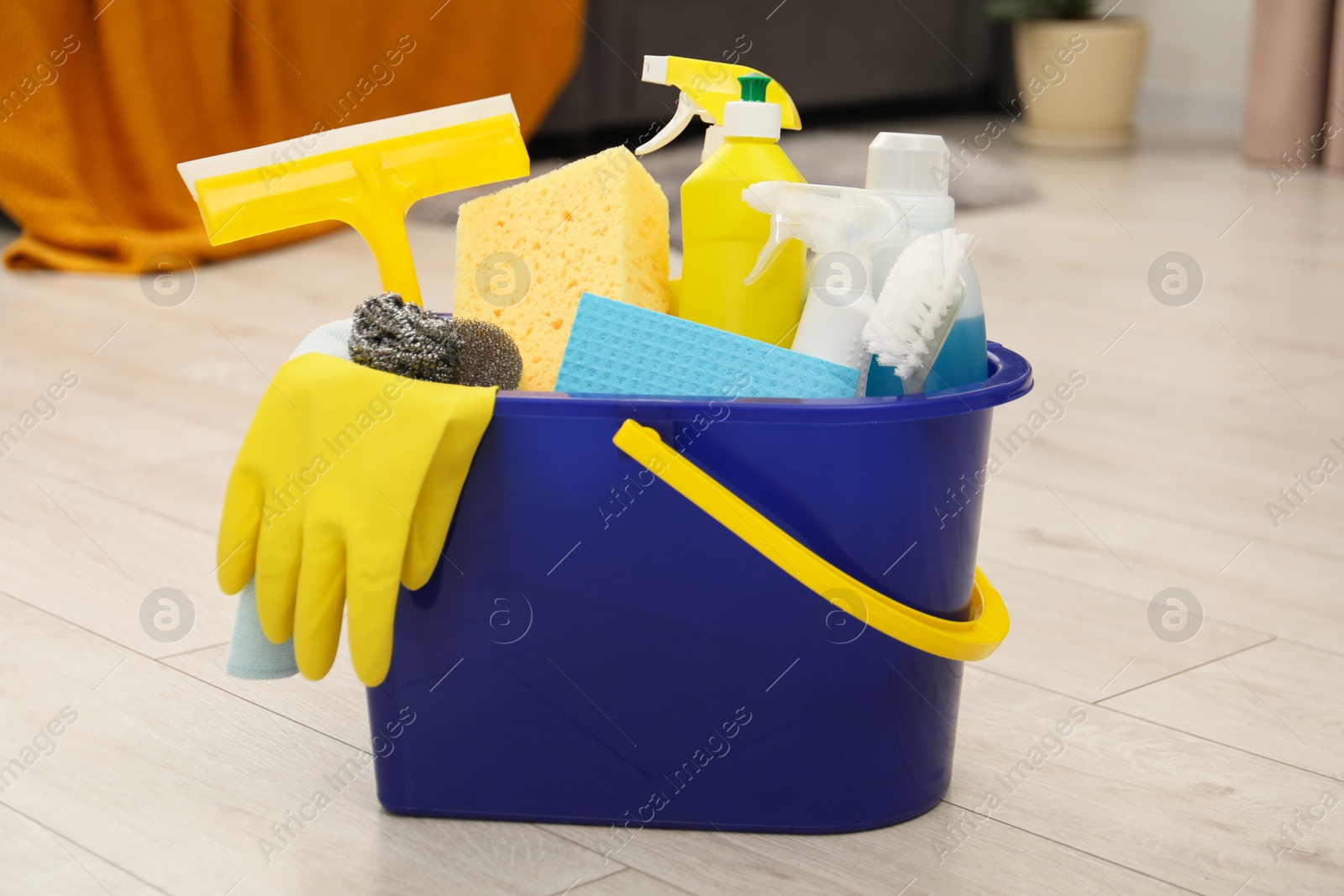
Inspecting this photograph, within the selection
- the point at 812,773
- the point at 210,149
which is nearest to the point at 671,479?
the point at 812,773

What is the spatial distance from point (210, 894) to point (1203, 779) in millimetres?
469

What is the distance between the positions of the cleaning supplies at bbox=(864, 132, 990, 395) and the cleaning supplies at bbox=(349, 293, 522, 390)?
6.8 inches

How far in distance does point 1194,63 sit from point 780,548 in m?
3.49

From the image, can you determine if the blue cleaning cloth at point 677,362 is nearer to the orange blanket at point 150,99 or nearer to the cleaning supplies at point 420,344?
the cleaning supplies at point 420,344

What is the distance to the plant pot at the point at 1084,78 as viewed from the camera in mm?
3250

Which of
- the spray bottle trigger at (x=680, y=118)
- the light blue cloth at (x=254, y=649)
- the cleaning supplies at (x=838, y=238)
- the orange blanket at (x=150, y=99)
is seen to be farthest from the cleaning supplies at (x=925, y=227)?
the orange blanket at (x=150, y=99)

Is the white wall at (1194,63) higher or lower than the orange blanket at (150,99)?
lower

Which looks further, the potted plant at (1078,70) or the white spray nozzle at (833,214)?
the potted plant at (1078,70)

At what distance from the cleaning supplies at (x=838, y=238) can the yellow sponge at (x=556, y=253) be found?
0.30 ft

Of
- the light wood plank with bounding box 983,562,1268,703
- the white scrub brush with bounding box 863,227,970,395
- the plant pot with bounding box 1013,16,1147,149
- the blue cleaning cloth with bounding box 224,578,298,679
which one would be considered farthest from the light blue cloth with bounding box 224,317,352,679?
the plant pot with bounding box 1013,16,1147,149

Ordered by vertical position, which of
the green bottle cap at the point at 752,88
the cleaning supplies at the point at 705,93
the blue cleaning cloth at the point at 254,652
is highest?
the green bottle cap at the point at 752,88

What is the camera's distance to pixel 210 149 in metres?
2.03

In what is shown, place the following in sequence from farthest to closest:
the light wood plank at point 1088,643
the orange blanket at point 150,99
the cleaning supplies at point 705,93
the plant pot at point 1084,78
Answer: the plant pot at point 1084,78
the orange blanket at point 150,99
the light wood plank at point 1088,643
the cleaning supplies at point 705,93

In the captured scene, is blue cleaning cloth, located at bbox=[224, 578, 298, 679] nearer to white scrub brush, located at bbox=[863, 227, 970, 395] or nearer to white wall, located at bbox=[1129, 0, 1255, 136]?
white scrub brush, located at bbox=[863, 227, 970, 395]
